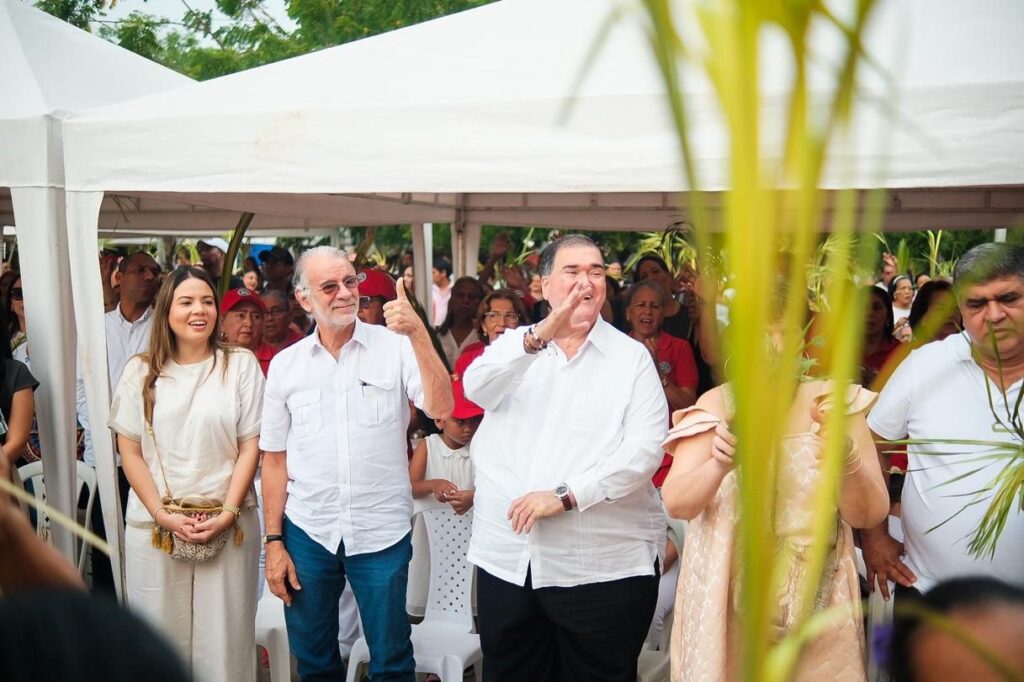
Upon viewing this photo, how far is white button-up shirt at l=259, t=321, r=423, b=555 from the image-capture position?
3.43 meters

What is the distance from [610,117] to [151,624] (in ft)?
7.99

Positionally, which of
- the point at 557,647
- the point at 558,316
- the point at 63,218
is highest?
the point at 63,218

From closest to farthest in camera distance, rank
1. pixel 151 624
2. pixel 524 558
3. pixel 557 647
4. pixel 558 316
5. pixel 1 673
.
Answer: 1. pixel 1 673
2. pixel 151 624
3. pixel 558 316
4. pixel 524 558
5. pixel 557 647

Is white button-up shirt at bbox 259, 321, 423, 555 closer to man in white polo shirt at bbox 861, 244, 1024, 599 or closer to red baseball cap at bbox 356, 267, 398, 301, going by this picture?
man in white polo shirt at bbox 861, 244, 1024, 599

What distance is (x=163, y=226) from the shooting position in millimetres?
8734

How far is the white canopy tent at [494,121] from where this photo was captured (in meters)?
2.84

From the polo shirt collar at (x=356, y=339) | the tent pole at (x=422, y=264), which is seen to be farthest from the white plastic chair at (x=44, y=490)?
the tent pole at (x=422, y=264)

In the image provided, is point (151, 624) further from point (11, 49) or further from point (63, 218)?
point (11, 49)

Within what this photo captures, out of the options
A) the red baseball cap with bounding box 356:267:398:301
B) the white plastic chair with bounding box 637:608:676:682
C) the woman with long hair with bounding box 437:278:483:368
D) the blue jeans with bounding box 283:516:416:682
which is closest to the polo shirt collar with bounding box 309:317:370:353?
the blue jeans with bounding box 283:516:416:682

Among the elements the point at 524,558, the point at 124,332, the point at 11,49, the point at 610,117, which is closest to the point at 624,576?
the point at 524,558

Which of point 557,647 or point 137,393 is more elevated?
point 137,393


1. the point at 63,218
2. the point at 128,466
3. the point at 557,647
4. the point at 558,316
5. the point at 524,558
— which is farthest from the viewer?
the point at 63,218

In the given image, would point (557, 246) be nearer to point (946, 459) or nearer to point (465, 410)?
point (465, 410)

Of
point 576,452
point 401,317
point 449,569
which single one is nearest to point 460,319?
point 449,569
